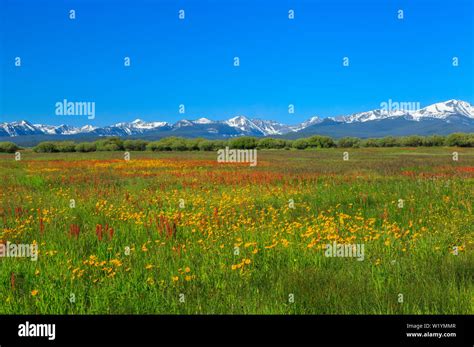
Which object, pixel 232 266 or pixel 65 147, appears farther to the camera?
pixel 65 147

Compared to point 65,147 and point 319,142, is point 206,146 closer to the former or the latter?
point 65,147

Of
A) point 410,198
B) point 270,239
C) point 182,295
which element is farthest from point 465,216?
point 182,295

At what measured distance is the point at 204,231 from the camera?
29.8 feet

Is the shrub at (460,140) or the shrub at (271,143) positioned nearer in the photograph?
the shrub at (460,140)

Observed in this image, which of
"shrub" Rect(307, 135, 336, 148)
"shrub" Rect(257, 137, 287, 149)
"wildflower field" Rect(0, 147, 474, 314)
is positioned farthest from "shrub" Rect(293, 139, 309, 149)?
"wildflower field" Rect(0, 147, 474, 314)

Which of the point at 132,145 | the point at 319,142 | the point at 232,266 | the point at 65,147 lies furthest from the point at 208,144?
the point at 232,266

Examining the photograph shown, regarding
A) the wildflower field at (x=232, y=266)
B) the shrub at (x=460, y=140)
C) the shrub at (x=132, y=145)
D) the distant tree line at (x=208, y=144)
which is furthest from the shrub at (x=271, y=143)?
the wildflower field at (x=232, y=266)

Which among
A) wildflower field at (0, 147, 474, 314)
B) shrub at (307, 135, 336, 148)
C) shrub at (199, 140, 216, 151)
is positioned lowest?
wildflower field at (0, 147, 474, 314)

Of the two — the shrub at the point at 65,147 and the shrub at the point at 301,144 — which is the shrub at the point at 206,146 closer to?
the shrub at the point at 301,144

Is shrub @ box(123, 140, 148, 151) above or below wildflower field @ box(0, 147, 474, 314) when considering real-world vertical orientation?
above

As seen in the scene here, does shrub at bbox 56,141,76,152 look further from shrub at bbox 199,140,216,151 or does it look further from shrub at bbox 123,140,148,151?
shrub at bbox 199,140,216,151

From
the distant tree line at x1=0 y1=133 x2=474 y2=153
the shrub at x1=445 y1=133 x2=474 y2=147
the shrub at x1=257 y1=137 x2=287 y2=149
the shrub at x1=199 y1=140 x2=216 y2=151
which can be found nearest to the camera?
the distant tree line at x1=0 y1=133 x2=474 y2=153
